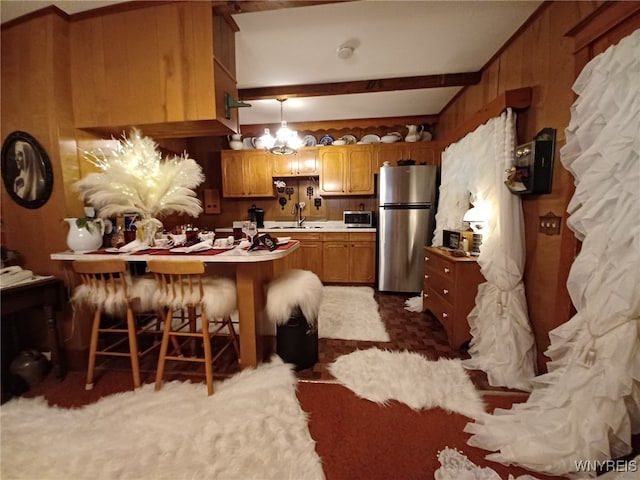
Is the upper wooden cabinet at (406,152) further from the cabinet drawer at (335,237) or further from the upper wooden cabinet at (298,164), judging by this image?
the cabinet drawer at (335,237)

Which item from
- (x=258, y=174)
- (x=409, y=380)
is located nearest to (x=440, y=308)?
(x=409, y=380)

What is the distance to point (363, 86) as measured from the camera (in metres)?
2.80

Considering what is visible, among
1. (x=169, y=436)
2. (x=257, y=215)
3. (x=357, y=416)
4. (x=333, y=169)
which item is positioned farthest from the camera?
(x=257, y=215)

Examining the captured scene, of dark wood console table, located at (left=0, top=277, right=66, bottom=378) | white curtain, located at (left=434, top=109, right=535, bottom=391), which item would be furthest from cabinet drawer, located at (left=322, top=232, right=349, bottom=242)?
dark wood console table, located at (left=0, top=277, right=66, bottom=378)

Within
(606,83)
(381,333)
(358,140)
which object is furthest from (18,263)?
(358,140)

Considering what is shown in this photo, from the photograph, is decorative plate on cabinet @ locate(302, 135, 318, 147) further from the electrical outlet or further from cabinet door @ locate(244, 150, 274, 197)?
the electrical outlet

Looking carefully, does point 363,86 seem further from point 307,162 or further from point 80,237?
point 80,237

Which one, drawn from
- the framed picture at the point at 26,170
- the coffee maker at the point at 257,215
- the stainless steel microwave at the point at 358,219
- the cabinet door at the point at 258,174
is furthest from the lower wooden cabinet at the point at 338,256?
the framed picture at the point at 26,170

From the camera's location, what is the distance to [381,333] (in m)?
2.44

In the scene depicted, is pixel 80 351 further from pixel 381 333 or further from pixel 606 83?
pixel 606 83

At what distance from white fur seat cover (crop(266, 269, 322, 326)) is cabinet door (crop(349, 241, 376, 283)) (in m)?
2.19

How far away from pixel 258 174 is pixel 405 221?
8.51 ft

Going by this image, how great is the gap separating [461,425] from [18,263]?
332cm

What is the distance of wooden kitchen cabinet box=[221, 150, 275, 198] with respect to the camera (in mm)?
4293
